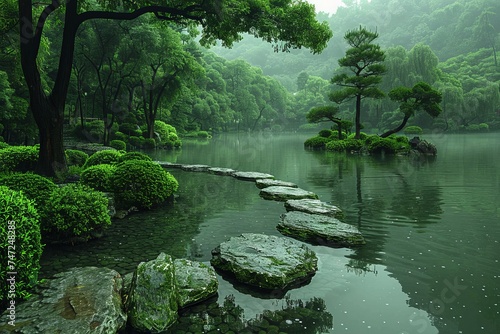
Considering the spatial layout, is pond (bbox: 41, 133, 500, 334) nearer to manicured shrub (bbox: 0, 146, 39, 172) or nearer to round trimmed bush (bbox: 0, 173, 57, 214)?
round trimmed bush (bbox: 0, 173, 57, 214)

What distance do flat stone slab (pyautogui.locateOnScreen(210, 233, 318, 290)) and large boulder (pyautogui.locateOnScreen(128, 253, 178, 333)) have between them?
1006mm

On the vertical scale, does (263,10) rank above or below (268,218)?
above

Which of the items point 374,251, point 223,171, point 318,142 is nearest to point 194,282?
point 374,251

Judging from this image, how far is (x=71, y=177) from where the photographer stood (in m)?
9.69

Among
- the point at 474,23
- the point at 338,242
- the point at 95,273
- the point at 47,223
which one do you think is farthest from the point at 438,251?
the point at 474,23

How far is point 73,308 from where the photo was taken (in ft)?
11.0

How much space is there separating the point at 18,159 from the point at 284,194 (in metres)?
8.59

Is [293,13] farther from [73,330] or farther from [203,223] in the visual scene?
[73,330]

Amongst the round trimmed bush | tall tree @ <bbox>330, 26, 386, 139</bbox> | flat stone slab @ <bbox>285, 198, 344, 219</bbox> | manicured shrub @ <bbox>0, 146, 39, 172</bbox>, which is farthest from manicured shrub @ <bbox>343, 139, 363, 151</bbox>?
the round trimmed bush

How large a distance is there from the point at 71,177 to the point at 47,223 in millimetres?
4446

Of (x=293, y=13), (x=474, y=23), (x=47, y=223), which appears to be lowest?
(x=47, y=223)

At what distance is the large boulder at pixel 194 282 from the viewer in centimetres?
385

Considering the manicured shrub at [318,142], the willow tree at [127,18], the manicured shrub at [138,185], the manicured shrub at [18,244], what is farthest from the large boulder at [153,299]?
the manicured shrub at [318,142]

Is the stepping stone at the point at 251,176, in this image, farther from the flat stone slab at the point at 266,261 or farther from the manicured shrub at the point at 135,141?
the manicured shrub at the point at 135,141
